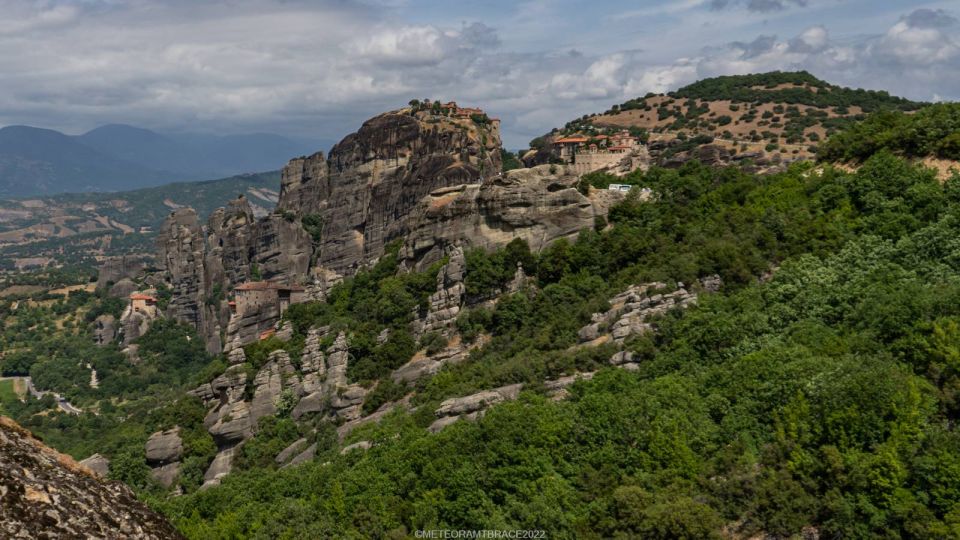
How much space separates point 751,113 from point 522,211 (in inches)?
2296

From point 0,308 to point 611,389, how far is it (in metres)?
122

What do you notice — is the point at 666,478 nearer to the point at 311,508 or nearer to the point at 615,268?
the point at 311,508

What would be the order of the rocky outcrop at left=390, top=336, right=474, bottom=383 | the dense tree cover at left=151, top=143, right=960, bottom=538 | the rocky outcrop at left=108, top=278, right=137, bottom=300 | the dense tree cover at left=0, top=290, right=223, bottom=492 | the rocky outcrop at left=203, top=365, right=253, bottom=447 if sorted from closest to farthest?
1. the dense tree cover at left=151, top=143, right=960, bottom=538
2. the rocky outcrop at left=390, top=336, right=474, bottom=383
3. the rocky outcrop at left=203, top=365, right=253, bottom=447
4. the dense tree cover at left=0, top=290, right=223, bottom=492
5. the rocky outcrop at left=108, top=278, right=137, bottom=300

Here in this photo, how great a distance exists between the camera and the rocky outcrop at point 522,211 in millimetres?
43875

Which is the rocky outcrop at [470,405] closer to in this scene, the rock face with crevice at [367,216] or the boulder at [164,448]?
the rock face with crevice at [367,216]

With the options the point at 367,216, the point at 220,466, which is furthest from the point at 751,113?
the point at 220,466

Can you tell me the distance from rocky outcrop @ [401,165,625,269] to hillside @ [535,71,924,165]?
3351cm

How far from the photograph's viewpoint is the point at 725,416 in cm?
2364

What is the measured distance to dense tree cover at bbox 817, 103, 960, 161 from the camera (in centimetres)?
3809

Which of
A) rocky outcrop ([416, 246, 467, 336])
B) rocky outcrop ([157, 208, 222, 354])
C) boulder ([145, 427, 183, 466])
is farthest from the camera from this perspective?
rocky outcrop ([157, 208, 222, 354])

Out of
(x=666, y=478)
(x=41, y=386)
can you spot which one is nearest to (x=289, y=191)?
(x=41, y=386)

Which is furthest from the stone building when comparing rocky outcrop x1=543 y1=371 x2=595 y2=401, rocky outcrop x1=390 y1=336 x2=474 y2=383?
rocky outcrop x1=543 y1=371 x2=595 y2=401

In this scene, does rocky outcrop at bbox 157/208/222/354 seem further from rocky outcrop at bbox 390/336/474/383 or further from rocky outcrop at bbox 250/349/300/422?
rocky outcrop at bbox 390/336/474/383

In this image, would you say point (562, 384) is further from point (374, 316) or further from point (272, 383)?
point (272, 383)
